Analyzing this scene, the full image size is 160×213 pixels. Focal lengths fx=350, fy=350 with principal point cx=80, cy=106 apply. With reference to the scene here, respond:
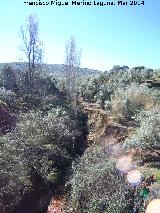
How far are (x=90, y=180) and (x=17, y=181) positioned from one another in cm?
284

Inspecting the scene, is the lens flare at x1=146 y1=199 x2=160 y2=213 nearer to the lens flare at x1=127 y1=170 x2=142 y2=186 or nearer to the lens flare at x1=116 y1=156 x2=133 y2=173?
the lens flare at x1=127 y1=170 x2=142 y2=186

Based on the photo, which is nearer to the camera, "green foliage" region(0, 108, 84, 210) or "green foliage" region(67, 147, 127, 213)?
"green foliage" region(67, 147, 127, 213)

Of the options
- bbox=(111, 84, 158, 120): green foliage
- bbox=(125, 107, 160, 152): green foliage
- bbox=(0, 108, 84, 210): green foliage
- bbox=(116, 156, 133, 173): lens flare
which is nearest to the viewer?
A: bbox=(0, 108, 84, 210): green foliage

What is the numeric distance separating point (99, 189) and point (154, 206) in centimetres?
247

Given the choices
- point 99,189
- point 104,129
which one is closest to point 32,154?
point 99,189

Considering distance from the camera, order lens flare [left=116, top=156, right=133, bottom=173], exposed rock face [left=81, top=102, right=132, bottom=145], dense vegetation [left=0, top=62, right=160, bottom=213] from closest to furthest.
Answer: dense vegetation [left=0, top=62, right=160, bottom=213] < lens flare [left=116, top=156, right=133, bottom=173] < exposed rock face [left=81, top=102, right=132, bottom=145]

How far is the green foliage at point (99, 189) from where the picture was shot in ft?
39.4

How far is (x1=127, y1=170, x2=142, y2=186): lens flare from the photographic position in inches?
531

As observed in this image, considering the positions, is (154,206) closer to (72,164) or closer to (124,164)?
(124,164)

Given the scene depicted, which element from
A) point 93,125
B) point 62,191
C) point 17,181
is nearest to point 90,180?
point 17,181

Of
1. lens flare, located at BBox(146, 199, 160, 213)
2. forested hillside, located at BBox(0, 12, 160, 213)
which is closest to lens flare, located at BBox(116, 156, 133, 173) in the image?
forested hillside, located at BBox(0, 12, 160, 213)

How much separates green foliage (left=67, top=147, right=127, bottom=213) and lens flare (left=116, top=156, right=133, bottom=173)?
0.69m

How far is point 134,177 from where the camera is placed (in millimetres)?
14156

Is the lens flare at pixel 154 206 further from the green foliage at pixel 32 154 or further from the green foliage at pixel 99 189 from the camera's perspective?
the green foliage at pixel 32 154
